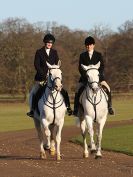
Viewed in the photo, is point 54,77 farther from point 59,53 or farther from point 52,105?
point 59,53

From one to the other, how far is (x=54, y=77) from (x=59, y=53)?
6546cm

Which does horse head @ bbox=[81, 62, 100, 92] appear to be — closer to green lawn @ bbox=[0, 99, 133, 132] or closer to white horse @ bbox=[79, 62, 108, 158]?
white horse @ bbox=[79, 62, 108, 158]

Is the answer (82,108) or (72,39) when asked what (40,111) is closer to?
(82,108)

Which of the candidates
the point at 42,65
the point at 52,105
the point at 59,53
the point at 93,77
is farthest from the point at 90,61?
the point at 59,53

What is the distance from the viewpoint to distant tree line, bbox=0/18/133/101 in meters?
74.4

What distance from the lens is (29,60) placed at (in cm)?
7481

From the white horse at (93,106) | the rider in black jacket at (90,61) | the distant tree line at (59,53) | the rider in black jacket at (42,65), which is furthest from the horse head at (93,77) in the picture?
the distant tree line at (59,53)

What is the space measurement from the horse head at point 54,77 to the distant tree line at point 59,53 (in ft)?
195

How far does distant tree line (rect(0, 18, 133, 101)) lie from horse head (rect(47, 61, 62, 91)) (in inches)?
2341

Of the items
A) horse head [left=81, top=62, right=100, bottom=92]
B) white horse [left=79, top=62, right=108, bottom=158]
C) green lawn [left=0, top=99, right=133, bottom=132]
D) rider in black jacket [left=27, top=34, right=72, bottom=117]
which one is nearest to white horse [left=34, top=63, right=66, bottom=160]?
rider in black jacket [left=27, top=34, right=72, bottom=117]

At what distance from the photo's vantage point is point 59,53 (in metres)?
78.8

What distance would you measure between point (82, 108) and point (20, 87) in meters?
61.2

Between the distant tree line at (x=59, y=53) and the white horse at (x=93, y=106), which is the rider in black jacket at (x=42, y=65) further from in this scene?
the distant tree line at (x=59, y=53)

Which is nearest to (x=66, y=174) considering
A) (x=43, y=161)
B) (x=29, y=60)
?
(x=43, y=161)
